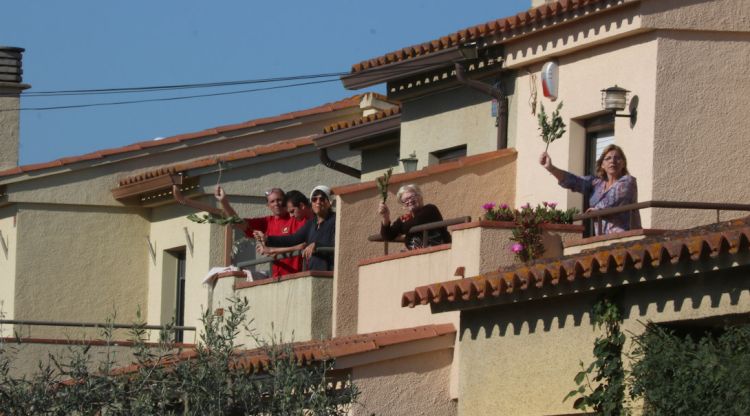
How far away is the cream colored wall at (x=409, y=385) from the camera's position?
1808cm

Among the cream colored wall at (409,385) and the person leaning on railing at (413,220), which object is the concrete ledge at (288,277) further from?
the cream colored wall at (409,385)

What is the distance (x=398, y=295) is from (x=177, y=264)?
1023 centimetres

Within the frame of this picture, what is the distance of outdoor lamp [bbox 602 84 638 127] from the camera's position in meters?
20.6

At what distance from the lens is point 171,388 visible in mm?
14055

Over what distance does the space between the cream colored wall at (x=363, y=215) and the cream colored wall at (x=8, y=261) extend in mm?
9645

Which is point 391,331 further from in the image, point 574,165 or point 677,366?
point 677,366

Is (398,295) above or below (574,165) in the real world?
below

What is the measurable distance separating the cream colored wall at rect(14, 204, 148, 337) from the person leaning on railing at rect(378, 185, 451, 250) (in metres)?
10.7

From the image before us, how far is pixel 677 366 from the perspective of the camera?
47.5 feet

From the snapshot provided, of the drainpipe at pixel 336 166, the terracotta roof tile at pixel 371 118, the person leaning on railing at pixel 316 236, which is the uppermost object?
the terracotta roof tile at pixel 371 118

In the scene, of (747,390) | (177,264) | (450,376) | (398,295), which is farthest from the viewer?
(177,264)

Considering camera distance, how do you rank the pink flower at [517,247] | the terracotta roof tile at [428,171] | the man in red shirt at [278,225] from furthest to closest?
1. the man in red shirt at [278,225]
2. the terracotta roof tile at [428,171]
3. the pink flower at [517,247]

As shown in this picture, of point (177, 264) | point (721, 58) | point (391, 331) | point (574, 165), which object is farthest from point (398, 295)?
point (177, 264)

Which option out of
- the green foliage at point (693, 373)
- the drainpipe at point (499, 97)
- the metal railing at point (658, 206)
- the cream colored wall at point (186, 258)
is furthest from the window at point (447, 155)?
the green foliage at point (693, 373)
